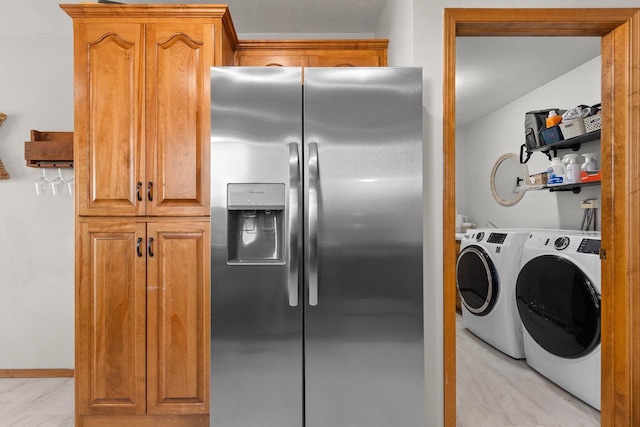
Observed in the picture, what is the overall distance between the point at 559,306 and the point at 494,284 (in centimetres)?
59

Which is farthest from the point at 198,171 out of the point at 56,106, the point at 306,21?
the point at 56,106

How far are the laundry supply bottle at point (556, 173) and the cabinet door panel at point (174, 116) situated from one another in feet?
8.97

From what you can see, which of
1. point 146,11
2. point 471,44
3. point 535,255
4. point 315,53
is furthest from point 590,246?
point 146,11

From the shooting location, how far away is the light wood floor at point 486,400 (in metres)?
1.98

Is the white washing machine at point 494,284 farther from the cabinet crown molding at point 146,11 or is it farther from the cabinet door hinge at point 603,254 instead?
the cabinet crown molding at point 146,11

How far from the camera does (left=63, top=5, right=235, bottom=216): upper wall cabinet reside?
1.77 meters

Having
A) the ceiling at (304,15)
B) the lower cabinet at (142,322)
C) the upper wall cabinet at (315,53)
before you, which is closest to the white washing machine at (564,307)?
the upper wall cabinet at (315,53)

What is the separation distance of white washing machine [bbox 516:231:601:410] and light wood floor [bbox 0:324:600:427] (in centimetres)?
11

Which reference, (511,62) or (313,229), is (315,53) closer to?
(313,229)

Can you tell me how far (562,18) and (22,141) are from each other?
356 cm

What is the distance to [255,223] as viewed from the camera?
5.12 ft

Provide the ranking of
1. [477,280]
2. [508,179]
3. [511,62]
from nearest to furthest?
1. [477,280]
2. [511,62]
3. [508,179]

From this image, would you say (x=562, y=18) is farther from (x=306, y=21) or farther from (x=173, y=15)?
(x=173, y=15)

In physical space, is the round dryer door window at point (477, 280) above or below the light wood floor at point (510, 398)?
above
